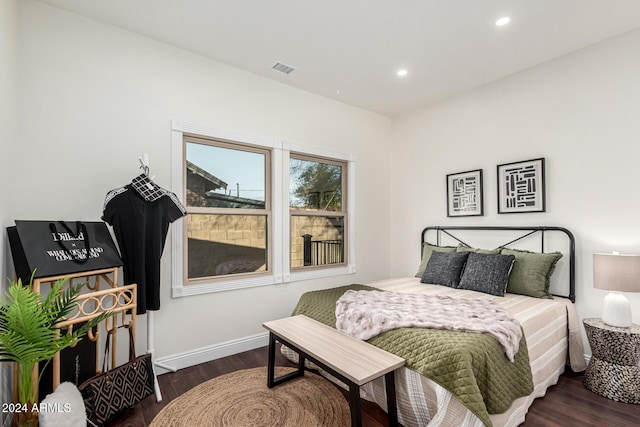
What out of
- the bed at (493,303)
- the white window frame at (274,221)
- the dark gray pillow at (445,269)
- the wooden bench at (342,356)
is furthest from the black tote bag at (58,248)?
the dark gray pillow at (445,269)

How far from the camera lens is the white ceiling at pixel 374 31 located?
2279 millimetres

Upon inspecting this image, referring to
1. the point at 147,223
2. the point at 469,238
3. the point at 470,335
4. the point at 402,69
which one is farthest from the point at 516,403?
the point at 402,69

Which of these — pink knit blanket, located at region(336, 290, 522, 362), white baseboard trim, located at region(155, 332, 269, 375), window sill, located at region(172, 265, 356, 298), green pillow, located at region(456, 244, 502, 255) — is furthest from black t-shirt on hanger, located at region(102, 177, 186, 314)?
green pillow, located at region(456, 244, 502, 255)

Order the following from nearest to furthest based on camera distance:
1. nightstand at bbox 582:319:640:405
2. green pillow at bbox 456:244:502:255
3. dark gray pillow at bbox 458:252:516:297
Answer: nightstand at bbox 582:319:640:405, dark gray pillow at bbox 458:252:516:297, green pillow at bbox 456:244:502:255

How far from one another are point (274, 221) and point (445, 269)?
1.89 meters

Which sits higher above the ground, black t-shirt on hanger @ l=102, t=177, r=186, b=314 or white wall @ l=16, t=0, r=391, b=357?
white wall @ l=16, t=0, r=391, b=357

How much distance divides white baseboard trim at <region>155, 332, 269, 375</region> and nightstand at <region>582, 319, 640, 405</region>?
109 inches

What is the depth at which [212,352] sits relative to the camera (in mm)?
2902

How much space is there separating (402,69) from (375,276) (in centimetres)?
261

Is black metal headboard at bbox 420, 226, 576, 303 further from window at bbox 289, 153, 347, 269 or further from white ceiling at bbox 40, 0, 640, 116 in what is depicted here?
white ceiling at bbox 40, 0, 640, 116

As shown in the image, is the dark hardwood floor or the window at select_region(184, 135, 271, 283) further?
the window at select_region(184, 135, 271, 283)

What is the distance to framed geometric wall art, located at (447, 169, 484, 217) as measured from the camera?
11.7ft

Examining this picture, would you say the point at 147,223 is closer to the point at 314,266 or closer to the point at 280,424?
the point at 280,424

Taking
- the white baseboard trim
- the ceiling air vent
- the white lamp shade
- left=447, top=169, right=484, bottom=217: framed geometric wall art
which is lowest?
the white baseboard trim
